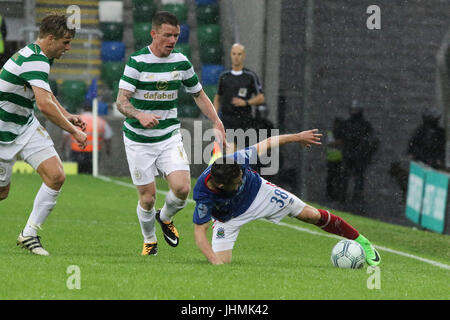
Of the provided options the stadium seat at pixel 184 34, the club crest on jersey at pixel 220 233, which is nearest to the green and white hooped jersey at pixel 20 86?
the club crest on jersey at pixel 220 233

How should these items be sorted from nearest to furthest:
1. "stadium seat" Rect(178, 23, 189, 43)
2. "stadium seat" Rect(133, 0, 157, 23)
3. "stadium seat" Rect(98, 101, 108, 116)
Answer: "stadium seat" Rect(98, 101, 108, 116), "stadium seat" Rect(178, 23, 189, 43), "stadium seat" Rect(133, 0, 157, 23)

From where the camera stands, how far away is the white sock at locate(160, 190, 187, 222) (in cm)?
781

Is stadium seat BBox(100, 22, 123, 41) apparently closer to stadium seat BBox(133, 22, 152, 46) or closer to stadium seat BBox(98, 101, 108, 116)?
stadium seat BBox(133, 22, 152, 46)

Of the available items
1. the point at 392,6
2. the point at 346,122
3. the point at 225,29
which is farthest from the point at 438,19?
the point at 225,29

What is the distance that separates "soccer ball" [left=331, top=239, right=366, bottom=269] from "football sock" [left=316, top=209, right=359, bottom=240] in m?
0.19

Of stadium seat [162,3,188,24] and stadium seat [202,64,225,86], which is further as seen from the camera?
stadium seat [162,3,188,24]

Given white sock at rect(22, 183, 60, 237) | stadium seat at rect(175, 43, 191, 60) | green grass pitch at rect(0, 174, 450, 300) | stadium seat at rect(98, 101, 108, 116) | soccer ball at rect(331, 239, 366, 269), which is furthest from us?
stadium seat at rect(175, 43, 191, 60)

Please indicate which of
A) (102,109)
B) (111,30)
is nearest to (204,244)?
(102,109)

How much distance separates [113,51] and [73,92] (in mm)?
2092

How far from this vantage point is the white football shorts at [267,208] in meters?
7.32

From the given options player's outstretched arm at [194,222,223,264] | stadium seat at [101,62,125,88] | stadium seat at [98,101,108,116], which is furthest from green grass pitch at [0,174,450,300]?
stadium seat at [101,62,125,88]

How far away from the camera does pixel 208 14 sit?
22500 millimetres

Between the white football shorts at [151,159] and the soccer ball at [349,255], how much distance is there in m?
1.42

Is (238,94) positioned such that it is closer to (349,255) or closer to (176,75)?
(176,75)
